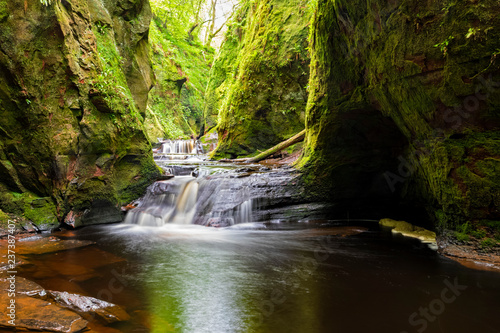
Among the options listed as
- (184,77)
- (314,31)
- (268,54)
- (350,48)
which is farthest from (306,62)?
(184,77)

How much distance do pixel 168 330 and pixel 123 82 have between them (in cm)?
679

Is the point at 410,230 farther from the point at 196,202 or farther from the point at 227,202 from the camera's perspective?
the point at 196,202

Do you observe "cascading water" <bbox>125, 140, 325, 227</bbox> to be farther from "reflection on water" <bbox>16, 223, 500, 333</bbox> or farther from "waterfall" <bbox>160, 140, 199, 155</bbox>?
"waterfall" <bbox>160, 140, 199, 155</bbox>

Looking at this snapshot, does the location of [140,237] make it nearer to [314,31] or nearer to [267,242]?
[267,242]

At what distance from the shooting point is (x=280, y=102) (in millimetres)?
11836

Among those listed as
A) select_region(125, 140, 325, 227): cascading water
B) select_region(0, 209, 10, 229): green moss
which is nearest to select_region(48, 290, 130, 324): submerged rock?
select_region(0, 209, 10, 229): green moss

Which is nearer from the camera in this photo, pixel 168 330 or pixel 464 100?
pixel 168 330

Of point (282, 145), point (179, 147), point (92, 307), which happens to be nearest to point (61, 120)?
point (92, 307)

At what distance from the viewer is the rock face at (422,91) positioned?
3.59 metres

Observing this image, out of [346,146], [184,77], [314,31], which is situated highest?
[184,77]

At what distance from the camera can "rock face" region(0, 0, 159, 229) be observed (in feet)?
17.3

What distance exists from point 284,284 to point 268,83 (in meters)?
9.47

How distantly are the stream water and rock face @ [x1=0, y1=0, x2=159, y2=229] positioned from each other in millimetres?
883

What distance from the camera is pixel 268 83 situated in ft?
39.1
